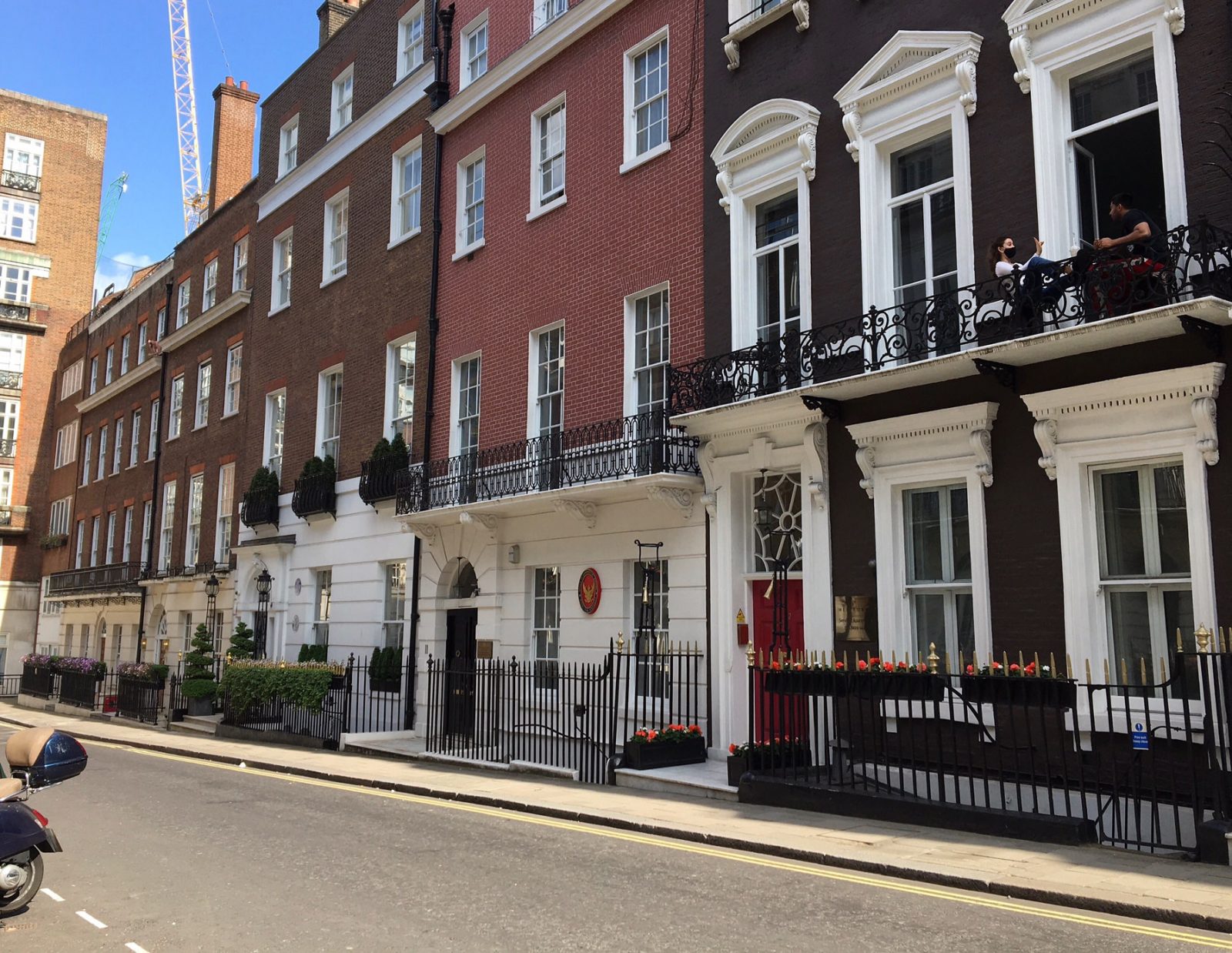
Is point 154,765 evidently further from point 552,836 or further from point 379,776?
point 552,836

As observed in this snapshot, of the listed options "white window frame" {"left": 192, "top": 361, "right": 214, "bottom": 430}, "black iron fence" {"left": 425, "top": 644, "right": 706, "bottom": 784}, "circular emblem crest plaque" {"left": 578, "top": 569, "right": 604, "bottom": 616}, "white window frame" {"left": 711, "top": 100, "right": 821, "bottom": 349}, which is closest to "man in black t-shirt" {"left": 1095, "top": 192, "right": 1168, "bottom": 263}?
"white window frame" {"left": 711, "top": 100, "right": 821, "bottom": 349}

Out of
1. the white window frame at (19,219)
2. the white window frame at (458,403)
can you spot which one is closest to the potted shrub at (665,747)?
the white window frame at (458,403)

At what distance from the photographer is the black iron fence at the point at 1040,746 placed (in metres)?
8.48

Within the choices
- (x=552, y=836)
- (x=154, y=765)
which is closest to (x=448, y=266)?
(x=154, y=765)

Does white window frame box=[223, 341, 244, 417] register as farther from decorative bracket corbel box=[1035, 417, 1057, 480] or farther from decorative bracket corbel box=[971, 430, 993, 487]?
decorative bracket corbel box=[1035, 417, 1057, 480]

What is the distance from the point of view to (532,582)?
1780 centimetres

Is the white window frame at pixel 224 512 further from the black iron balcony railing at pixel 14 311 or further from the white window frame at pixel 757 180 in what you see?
the black iron balcony railing at pixel 14 311

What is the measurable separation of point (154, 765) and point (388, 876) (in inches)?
413

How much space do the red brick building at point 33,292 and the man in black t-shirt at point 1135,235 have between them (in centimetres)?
4533

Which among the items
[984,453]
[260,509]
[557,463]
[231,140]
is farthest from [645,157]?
[231,140]

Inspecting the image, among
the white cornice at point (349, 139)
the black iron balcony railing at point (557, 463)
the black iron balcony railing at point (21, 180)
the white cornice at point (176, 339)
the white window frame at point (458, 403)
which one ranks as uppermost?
the black iron balcony railing at point (21, 180)

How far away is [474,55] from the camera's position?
2133cm

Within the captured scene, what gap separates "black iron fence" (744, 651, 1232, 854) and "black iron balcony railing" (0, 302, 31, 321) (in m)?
47.6

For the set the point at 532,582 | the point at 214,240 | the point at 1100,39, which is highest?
the point at 214,240
